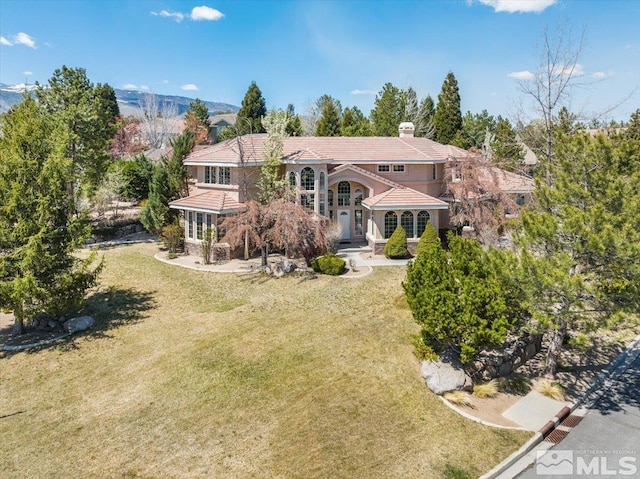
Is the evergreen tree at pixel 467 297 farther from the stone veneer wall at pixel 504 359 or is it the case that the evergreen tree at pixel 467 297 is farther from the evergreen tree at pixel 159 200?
the evergreen tree at pixel 159 200

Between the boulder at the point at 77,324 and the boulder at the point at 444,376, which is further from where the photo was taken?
the boulder at the point at 77,324

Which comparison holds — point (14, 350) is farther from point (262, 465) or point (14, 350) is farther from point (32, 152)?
point (262, 465)

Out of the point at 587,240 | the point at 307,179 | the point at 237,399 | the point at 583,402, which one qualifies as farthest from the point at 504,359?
the point at 307,179

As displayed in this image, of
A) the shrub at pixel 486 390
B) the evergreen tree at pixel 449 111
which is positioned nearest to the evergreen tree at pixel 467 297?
the shrub at pixel 486 390

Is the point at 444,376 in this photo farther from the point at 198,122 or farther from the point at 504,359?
the point at 198,122

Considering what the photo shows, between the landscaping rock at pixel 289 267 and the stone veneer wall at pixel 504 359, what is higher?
the landscaping rock at pixel 289 267

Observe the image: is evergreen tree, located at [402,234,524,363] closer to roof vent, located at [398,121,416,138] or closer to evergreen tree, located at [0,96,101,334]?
evergreen tree, located at [0,96,101,334]

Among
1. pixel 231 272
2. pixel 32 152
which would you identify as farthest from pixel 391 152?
pixel 32 152
